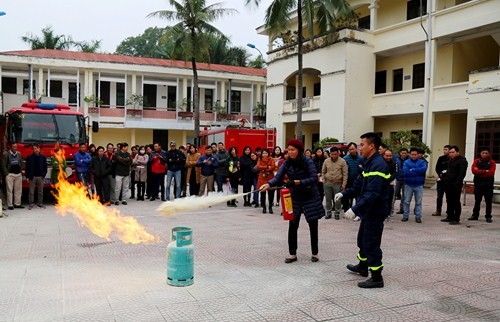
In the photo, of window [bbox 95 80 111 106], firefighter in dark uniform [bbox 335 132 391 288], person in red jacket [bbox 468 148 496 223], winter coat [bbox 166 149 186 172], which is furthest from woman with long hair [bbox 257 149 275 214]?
window [bbox 95 80 111 106]

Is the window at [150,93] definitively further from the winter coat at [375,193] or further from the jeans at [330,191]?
the winter coat at [375,193]

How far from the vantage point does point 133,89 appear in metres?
35.5

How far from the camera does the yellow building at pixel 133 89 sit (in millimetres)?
33062

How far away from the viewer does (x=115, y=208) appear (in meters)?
12.4

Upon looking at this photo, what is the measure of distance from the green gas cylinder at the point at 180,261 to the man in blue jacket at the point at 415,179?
720 cm

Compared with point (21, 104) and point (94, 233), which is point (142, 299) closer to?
point (94, 233)

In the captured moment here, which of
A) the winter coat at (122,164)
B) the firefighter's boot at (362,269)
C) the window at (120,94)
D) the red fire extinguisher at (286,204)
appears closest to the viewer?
the firefighter's boot at (362,269)

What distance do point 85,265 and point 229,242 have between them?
2.70 metres

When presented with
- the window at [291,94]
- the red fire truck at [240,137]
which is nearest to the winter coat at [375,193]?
the red fire truck at [240,137]

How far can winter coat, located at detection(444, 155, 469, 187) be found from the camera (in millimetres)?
10633

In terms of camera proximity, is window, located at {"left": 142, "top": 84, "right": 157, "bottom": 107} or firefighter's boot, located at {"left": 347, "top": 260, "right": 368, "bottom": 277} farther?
window, located at {"left": 142, "top": 84, "right": 157, "bottom": 107}

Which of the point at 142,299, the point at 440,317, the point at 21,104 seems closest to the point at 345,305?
the point at 440,317

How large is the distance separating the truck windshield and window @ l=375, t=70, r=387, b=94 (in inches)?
734

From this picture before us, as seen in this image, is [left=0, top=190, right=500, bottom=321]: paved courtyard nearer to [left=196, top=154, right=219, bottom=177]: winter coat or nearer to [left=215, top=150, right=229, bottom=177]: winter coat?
[left=196, top=154, right=219, bottom=177]: winter coat
